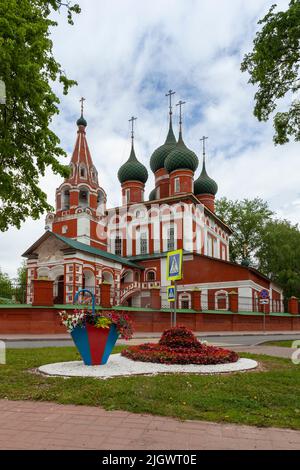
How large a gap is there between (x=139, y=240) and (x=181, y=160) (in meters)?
9.62

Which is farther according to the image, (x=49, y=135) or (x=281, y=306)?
(x=281, y=306)

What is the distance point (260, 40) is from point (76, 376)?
12.8 meters

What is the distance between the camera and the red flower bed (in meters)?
8.26

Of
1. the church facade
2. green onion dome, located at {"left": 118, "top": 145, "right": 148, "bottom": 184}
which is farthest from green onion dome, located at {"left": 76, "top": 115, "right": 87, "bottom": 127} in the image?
green onion dome, located at {"left": 118, "top": 145, "right": 148, "bottom": 184}

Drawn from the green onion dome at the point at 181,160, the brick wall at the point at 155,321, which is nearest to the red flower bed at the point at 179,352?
the brick wall at the point at 155,321

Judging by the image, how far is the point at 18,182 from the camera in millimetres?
14062

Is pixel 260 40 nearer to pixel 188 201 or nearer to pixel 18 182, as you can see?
pixel 18 182

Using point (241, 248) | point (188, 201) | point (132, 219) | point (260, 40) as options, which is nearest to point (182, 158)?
point (188, 201)

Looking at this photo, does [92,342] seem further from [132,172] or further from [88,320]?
[132,172]

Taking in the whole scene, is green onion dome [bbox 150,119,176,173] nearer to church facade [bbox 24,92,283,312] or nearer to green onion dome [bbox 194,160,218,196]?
church facade [bbox 24,92,283,312]

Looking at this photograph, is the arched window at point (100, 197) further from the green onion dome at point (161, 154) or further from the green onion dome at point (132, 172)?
the green onion dome at point (161, 154)

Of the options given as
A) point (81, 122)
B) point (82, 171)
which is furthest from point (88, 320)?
point (81, 122)

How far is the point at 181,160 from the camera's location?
43469 mm

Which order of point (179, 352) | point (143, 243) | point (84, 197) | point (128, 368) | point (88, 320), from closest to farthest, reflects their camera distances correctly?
point (128, 368)
point (88, 320)
point (179, 352)
point (84, 197)
point (143, 243)
